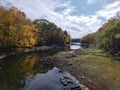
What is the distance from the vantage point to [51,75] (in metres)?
45.8

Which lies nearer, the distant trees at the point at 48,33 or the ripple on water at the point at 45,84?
the ripple on water at the point at 45,84

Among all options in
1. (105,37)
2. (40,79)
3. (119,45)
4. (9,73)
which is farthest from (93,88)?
(105,37)

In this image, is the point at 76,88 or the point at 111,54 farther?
the point at 111,54

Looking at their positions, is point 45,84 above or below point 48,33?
below

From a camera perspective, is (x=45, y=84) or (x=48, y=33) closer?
(x=45, y=84)

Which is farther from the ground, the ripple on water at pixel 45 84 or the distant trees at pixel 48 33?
the distant trees at pixel 48 33

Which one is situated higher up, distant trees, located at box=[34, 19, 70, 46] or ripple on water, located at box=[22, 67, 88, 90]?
distant trees, located at box=[34, 19, 70, 46]

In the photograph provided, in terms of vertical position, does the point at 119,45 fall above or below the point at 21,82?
above

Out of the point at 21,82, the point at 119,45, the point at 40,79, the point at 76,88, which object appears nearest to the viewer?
the point at 76,88

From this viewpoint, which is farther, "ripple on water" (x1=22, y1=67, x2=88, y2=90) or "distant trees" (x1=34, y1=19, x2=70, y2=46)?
"distant trees" (x1=34, y1=19, x2=70, y2=46)

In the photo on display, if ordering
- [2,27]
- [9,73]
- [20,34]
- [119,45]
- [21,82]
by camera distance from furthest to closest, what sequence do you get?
1. [20,34]
2. [2,27]
3. [119,45]
4. [9,73]
5. [21,82]

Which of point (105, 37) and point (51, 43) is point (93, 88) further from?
point (51, 43)

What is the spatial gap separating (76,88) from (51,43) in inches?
4799

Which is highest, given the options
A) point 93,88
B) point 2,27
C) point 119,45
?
point 2,27
